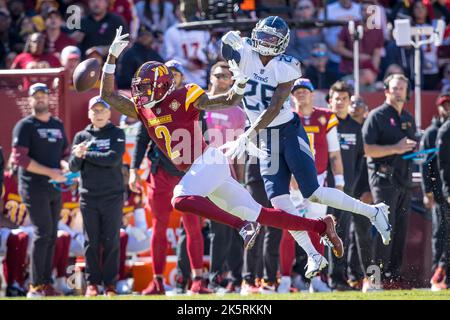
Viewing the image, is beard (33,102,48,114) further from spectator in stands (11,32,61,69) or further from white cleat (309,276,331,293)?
white cleat (309,276,331,293)

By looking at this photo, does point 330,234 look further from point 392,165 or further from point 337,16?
point 337,16

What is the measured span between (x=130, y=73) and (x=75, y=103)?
3.64 ft

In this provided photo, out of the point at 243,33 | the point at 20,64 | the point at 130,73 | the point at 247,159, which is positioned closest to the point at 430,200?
the point at 247,159

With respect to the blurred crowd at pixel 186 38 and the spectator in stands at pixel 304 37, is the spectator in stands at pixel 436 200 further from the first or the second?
the spectator in stands at pixel 304 37

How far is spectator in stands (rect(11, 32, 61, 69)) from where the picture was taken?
1125 cm

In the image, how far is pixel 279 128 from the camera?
333 inches

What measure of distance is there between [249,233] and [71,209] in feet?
11.1

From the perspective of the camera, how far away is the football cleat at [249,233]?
7664 mm

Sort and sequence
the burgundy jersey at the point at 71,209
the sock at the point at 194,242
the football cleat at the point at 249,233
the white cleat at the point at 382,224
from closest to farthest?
the football cleat at the point at 249,233, the white cleat at the point at 382,224, the sock at the point at 194,242, the burgundy jersey at the point at 71,209

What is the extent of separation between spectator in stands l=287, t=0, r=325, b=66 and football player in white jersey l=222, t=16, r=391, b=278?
Answer: 3.80 meters

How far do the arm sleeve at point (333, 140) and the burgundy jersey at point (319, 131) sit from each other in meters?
0.03

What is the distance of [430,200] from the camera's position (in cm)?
1041

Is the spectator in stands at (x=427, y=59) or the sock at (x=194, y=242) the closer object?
the sock at (x=194, y=242)

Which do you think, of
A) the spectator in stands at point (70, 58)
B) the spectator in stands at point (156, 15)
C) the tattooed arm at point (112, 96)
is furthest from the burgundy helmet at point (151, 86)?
the spectator in stands at point (156, 15)
